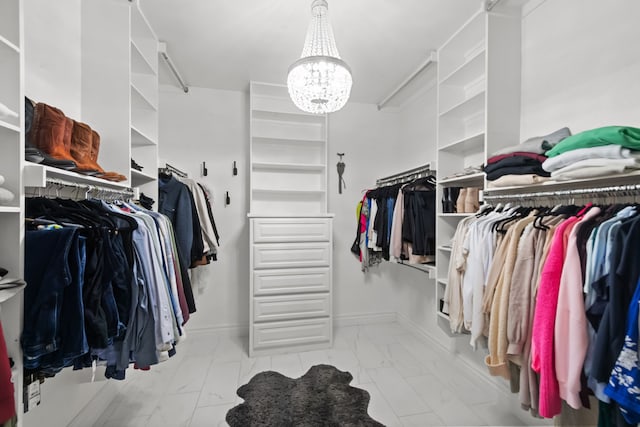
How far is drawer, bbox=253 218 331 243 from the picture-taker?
259 cm

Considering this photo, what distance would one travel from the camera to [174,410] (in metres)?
1.83

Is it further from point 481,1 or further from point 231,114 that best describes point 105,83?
point 481,1

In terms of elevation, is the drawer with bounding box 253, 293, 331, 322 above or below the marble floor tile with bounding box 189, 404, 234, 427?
above

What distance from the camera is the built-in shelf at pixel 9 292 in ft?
2.77

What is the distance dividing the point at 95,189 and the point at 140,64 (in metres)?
1.12

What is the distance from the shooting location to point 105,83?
168 centimetres

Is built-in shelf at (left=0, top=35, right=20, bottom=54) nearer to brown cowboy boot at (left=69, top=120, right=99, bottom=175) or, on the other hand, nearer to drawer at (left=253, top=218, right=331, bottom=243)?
brown cowboy boot at (left=69, top=120, right=99, bottom=175)

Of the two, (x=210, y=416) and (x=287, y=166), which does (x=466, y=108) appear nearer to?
(x=287, y=166)

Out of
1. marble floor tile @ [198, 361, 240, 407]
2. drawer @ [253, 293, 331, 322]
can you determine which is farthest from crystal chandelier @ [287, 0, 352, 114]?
marble floor tile @ [198, 361, 240, 407]

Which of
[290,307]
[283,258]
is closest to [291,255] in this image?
[283,258]

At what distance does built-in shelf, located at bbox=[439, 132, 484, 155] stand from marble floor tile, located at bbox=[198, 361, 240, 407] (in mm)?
2440

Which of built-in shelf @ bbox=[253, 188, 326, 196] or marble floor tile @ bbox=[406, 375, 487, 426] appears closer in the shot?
marble floor tile @ bbox=[406, 375, 487, 426]

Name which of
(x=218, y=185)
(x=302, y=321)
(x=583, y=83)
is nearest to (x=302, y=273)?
(x=302, y=321)

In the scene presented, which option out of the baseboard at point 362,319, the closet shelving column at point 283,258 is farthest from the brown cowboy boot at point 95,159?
the baseboard at point 362,319
